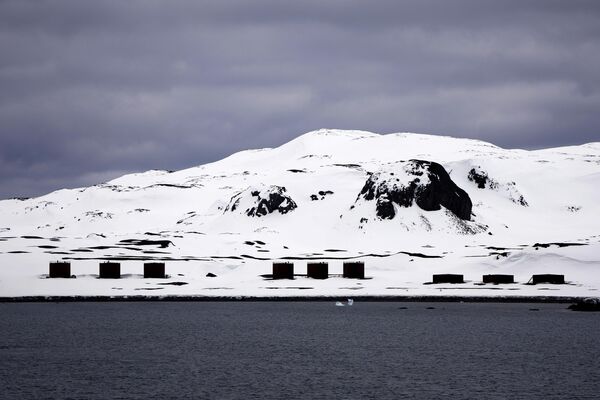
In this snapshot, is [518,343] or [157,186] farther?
[157,186]

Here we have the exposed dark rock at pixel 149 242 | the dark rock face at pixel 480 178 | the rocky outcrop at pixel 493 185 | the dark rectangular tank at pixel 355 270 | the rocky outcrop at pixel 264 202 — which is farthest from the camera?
the dark rock face at pixel 480 178

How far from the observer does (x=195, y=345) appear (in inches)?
1693

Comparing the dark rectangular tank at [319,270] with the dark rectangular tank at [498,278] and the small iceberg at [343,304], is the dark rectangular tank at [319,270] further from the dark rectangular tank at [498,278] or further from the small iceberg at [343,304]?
the dark rectangular tank at [498,278]

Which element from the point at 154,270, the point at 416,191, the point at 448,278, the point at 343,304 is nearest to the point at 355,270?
the point at 448,278

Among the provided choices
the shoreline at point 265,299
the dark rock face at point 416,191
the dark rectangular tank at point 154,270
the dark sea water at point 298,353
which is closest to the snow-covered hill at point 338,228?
the dark rock face at point 416,191

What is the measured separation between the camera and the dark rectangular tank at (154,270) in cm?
7275

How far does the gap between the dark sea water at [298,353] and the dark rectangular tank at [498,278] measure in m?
8.04

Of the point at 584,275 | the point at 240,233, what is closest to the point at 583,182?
the point at 240,233

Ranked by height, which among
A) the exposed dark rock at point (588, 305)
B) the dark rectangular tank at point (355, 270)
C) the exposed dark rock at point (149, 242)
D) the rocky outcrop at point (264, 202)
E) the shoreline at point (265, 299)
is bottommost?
the exposed dark rock at point (588, 305)

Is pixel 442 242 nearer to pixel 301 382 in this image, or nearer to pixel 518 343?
pixel 518 343

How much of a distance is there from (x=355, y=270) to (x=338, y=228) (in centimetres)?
3178

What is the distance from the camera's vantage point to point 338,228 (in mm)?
107062

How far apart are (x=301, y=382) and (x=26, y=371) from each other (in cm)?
1067

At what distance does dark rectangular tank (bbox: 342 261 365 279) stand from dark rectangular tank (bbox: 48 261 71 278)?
22.4m
